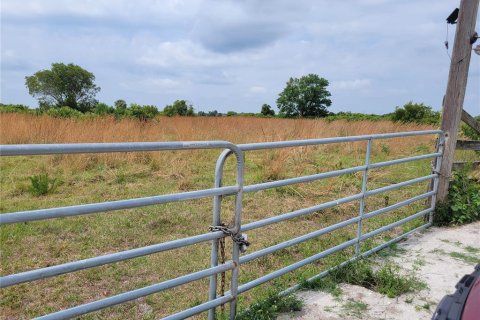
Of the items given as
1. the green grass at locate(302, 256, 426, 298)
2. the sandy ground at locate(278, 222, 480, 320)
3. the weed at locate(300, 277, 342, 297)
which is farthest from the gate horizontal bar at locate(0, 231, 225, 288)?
the green grass at locate(302, 256, 426, 298)

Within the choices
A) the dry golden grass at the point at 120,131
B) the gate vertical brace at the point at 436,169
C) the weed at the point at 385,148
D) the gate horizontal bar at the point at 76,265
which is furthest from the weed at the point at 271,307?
the weed at the point at 385,148

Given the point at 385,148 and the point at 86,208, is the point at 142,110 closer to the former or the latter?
the point at 385,148

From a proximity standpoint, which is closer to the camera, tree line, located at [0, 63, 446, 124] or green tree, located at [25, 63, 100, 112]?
tree line, located at [0, 63, 446, 124]

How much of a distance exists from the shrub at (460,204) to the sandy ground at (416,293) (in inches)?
16.2

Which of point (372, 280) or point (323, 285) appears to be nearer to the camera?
point (323, 285)

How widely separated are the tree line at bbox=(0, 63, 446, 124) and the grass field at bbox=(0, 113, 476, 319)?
4.77m

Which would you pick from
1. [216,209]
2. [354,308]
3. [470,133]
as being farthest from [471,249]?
[470,133]

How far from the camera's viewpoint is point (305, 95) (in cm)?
5400

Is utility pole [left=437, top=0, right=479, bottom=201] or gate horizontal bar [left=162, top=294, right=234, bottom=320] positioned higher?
utility pole [left=437, top=0, right=479, bottom=201]

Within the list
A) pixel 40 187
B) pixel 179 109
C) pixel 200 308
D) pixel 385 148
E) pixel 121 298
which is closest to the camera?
pixel 121 298

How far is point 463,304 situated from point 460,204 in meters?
4.13

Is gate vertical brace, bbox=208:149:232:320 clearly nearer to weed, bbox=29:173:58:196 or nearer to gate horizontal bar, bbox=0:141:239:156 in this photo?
gate horizontal bar, bbox=0:141:239:156

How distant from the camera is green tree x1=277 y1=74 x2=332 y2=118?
2117 inches

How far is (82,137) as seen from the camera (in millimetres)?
9578
